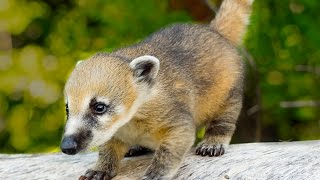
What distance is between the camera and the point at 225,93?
6.40 meters

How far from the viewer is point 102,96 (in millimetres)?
5199

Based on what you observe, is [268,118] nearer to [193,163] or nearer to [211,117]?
[211,117]

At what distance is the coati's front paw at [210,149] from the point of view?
605 centimetres

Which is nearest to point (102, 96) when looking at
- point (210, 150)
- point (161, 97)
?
point (161, 97)

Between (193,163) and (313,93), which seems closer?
(193,163)

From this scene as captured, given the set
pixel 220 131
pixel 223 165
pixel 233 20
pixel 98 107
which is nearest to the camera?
pixel 98 107

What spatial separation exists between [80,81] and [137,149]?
1.12 m

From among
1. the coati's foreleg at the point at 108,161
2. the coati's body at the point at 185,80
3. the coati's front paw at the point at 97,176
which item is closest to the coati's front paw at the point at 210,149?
the coati's body at the point at 185,80

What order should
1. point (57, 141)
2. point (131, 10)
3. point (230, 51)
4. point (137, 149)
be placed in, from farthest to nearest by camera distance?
point (57, 141) < point (131, 10) < point (230, 51) < point (137, 149)

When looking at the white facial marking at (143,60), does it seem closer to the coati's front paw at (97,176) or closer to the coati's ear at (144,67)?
the coati's ear at (144,67)

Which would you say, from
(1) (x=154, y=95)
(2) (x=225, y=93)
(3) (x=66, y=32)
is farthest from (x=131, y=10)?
(1) (x=154, y=95)

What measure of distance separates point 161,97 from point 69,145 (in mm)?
964

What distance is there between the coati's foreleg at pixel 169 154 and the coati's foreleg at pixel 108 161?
304 millimetres

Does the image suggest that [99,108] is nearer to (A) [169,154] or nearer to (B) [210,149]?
(A) [169,154]
